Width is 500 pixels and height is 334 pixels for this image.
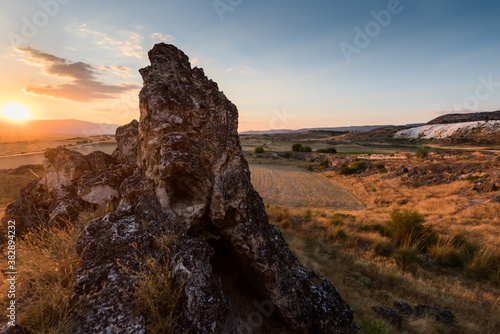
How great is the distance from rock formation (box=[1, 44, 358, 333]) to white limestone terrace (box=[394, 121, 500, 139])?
121 m

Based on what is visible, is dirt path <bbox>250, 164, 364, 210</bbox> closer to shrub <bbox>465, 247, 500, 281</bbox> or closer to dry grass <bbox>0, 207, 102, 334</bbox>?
shrub <bbox>465, 247, 500, 281</bbox>

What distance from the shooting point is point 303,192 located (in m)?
28.2

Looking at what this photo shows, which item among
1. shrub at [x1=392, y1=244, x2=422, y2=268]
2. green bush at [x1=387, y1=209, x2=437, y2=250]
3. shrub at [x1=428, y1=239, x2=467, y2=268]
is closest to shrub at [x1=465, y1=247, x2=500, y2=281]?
shrub at [x1=428, y1=239, x2=467, y2=268]

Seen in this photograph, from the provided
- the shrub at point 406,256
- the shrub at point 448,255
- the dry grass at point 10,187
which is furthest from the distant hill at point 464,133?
the dry grass at point 10,187

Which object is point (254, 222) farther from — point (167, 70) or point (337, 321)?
point (167, 70)

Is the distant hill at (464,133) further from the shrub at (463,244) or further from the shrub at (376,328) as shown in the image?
the shrub at (376,328)

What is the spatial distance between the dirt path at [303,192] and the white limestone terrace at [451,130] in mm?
94800

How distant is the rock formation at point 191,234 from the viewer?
11.2 feet

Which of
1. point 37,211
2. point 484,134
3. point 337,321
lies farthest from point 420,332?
point 484,134

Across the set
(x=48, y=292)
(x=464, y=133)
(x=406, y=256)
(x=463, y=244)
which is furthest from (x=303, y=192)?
(x=464, y=133)

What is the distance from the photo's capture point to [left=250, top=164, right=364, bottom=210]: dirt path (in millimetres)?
23672

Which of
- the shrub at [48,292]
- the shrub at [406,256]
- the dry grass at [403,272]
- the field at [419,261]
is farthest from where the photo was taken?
the shrub at [406,256]

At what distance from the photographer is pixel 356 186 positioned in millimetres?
30188

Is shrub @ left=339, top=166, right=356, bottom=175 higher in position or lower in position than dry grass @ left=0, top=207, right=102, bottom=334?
lower
